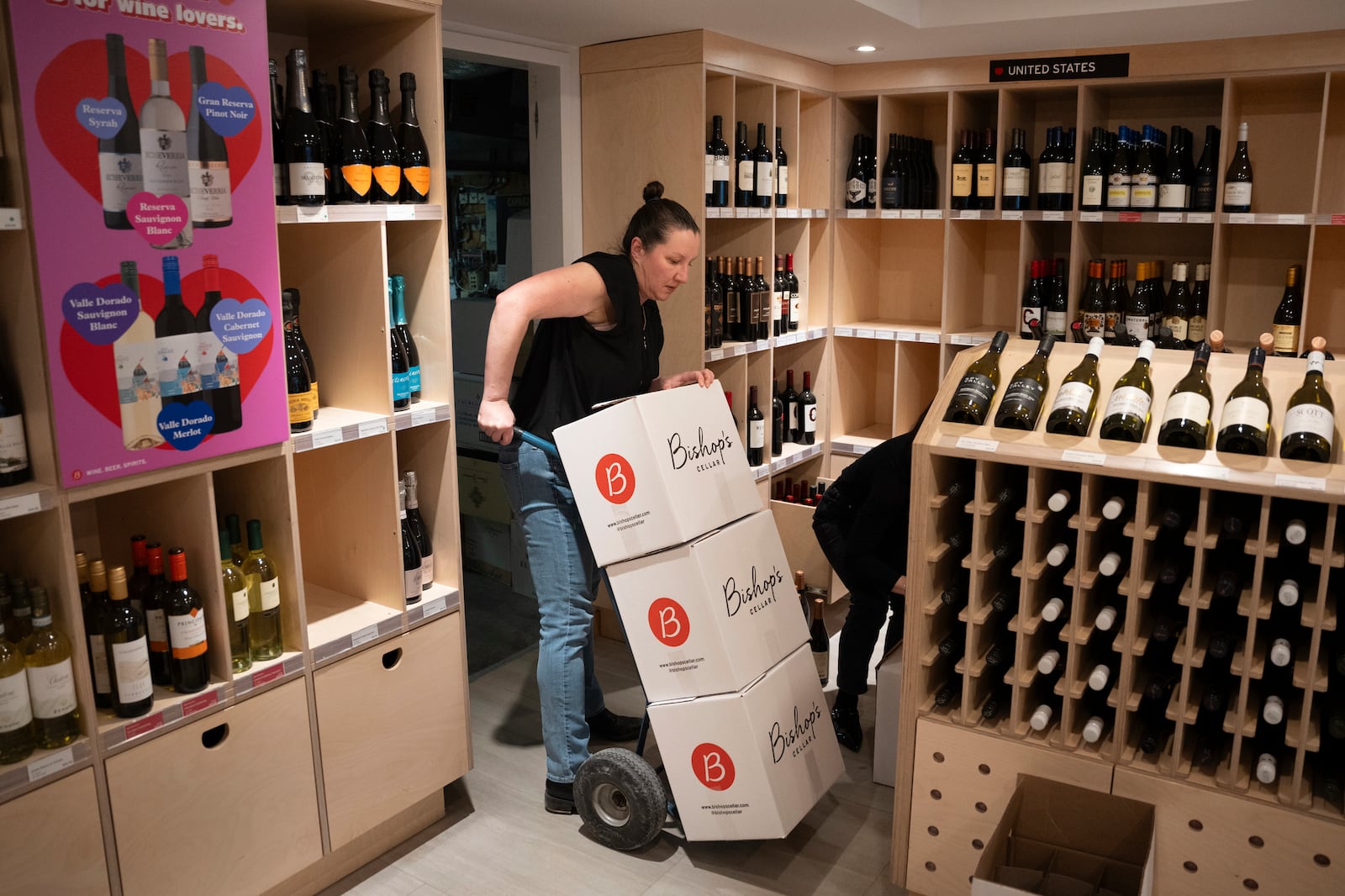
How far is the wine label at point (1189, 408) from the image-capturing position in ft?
6.93

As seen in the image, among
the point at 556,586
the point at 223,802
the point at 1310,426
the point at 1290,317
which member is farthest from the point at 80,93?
the point at 1290,317

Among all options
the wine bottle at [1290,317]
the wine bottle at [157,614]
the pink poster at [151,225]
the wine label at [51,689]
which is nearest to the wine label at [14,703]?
the wine label at [51,689]

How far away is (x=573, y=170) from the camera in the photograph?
4.02 metres

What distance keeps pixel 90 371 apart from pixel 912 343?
3.62m

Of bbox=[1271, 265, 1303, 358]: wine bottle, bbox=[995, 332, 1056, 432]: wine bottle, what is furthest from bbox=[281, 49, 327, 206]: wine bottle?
bbox=[1271, 265, 1303, 358]: wine bottle

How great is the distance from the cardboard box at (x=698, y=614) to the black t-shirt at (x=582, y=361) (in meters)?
0.55

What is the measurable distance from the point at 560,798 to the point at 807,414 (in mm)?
2310

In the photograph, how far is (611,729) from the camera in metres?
3.41

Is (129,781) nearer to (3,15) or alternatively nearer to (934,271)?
(3,15)

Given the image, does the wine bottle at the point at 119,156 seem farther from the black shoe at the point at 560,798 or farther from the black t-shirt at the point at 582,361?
the black shoe at the point at 560,798

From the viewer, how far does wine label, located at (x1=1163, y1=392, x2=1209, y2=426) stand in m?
2.11

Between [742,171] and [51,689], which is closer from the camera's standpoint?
[51,689]

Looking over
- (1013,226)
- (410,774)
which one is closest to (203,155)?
(410,774)

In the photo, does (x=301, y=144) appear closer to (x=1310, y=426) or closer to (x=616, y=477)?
(x=616, y=477)
